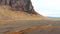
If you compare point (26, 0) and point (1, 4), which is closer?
point (1, 4)

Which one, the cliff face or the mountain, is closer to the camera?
the mountain

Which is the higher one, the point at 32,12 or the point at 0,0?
the point at 0,0

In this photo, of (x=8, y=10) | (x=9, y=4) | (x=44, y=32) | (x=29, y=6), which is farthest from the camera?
(x=29, y=6)

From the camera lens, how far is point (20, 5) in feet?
40.9

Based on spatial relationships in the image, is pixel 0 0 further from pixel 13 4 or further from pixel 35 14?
pixel 35 14

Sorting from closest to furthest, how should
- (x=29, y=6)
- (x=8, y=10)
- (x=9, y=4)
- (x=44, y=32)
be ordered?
(x=44, y=32), (x=8, y=10), (x=9, y=4), (x=29, y=6)

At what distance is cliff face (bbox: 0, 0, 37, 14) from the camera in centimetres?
1175

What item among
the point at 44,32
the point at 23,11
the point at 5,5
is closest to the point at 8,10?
the point at 5,5

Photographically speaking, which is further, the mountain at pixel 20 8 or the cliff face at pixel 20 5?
the cliff face at pixel 20 5

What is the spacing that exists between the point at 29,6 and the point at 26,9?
0.37 metres

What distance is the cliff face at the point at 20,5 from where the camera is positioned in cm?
1175

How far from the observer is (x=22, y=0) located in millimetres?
12531

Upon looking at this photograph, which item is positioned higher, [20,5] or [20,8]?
[20,5]

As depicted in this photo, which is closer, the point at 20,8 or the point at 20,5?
the point at 20,8
